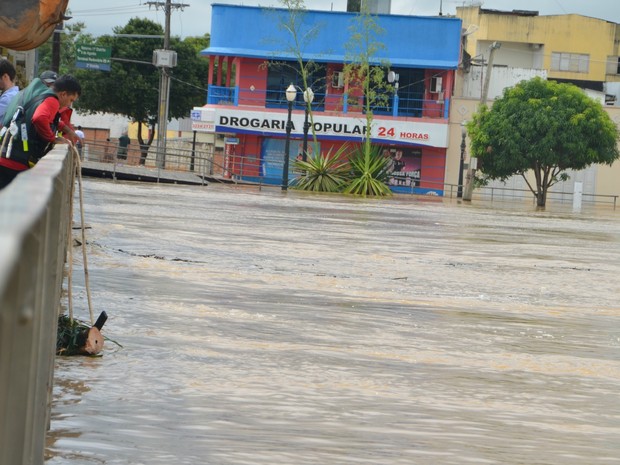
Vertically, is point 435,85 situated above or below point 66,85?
above

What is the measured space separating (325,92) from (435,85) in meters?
5.02

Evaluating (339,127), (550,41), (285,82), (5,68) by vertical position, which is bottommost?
(5,68)

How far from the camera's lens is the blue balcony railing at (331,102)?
56.9 metres

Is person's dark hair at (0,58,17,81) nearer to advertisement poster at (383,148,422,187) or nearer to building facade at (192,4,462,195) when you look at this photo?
building facade at (192,4,462,195)

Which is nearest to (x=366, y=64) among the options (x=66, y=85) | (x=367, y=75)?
(x=367, y=75)

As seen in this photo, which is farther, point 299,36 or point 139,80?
point 139,80

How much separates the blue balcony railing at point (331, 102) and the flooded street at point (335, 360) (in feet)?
137

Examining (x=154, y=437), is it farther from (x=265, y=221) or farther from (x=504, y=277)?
(x=265, y=221)

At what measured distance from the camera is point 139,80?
7025cm

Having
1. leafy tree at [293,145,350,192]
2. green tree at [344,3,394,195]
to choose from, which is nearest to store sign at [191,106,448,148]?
green tree at [344,3,394,195]

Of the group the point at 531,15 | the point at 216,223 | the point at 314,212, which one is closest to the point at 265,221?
the point at 216,223

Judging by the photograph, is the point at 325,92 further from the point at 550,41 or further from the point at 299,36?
the point at 550,41

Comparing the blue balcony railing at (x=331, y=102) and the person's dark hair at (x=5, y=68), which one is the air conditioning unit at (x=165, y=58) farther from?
the person's dark hair at (x=5, y=68)

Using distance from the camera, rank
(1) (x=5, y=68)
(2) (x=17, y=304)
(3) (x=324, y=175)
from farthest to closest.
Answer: (3) (x=324, y=175)
(1) (x=5, y=68)
(2) (x=17, y=304)
